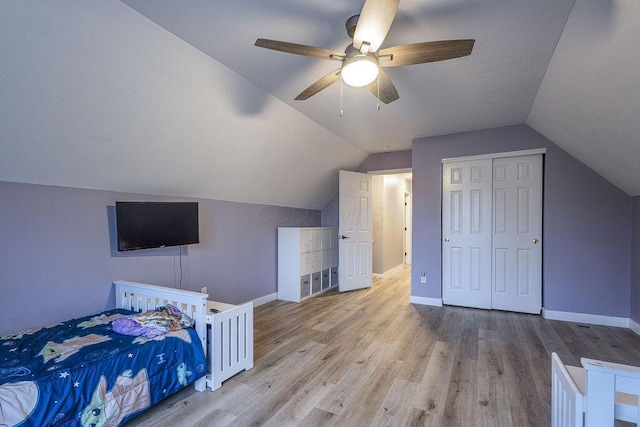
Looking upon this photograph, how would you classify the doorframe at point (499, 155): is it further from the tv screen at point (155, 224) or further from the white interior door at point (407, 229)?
the white interior door at point (407, 229)

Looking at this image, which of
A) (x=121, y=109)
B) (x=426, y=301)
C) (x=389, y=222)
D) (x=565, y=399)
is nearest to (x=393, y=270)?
(x=389, y=222)

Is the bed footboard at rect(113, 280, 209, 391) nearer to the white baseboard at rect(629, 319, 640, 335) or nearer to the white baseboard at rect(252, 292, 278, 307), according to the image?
the white baseboard at rect(252, 292, 278, 307)

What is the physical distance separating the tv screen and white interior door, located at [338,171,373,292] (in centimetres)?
242

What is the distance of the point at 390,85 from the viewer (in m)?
2.07

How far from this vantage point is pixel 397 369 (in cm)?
247

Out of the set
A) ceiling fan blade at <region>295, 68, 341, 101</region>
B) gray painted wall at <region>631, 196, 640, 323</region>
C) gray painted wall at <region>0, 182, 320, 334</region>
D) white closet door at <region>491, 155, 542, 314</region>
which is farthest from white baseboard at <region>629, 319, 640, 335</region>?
gray painted wall at <region>0, 182, 320, 334</region>

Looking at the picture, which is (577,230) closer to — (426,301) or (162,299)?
(426,301)

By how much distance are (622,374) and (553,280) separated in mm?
3191

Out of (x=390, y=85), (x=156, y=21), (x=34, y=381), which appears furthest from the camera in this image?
(x=390, y=85)

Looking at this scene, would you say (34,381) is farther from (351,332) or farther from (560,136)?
(560,136)

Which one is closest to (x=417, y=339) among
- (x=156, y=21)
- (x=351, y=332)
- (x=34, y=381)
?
(x=351, y=332)

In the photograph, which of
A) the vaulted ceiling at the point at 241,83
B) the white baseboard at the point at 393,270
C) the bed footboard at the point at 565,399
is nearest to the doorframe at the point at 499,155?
the vaulted ceiling at the point at 241,83

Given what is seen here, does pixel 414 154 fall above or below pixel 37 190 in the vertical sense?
above

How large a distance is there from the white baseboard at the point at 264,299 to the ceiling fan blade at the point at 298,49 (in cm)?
333
